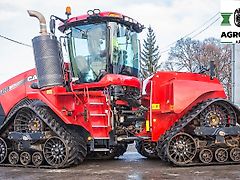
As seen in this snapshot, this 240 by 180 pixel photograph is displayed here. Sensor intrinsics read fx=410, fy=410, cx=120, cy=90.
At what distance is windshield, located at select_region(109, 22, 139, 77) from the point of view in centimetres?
900

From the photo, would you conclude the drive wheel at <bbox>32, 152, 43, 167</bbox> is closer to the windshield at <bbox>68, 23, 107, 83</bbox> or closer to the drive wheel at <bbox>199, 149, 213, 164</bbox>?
the windshield at <bbox>68, 23, 107, 83</bbox>

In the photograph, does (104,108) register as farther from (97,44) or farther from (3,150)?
(3,150)

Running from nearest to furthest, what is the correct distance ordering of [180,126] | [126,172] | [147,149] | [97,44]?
[126,172] → [180,126] → [97,44] → [147,149]

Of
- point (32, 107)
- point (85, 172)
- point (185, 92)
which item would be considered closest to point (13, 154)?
point (32, 107)

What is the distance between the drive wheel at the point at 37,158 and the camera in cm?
872

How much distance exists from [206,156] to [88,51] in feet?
11.0

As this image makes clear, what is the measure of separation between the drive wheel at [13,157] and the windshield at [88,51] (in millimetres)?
2179

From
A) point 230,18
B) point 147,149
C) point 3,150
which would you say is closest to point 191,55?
point 230,18

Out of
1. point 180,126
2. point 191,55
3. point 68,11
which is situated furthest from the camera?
point 191,55

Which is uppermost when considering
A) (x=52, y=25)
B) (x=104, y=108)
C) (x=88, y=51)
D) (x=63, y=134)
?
(x=52, y=25)

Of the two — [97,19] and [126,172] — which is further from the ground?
[97,19]

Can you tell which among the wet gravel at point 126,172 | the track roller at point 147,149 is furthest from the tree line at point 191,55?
the wet gravel at point 126,172

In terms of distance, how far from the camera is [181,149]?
8.19 metres

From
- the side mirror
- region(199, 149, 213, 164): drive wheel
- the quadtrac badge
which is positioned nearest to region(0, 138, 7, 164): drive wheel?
the side mirror
